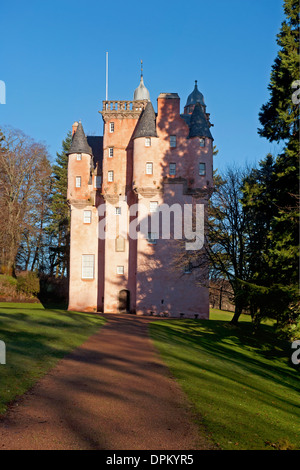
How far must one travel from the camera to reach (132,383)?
42.1 feet

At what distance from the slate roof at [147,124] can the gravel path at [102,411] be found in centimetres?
2937

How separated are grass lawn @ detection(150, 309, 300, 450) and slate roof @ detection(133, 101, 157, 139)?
2009 centimetres

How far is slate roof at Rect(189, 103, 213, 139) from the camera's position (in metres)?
41.7

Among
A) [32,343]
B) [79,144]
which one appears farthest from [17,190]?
[32,343]

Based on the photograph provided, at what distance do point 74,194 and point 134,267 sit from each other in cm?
984

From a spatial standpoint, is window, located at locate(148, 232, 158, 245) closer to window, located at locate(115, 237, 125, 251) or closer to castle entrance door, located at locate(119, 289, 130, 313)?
window, located at locate(115, 237, 125, 251)

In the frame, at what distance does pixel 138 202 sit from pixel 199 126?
9165 mm

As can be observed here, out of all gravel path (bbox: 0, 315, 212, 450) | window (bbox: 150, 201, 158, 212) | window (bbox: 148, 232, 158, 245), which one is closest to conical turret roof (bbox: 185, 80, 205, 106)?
window (bbox: 150, 201, 158, 212)

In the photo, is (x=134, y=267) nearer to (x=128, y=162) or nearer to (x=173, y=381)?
(x=128, y=162)

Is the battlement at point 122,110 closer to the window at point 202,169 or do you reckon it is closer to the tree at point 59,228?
the window at point 202,169

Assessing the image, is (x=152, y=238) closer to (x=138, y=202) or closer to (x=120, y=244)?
(x=120, y=244)

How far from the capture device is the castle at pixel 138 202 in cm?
4069

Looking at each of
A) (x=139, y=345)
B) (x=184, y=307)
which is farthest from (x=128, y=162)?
(x=139, y=345)

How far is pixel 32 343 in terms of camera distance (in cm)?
1795
